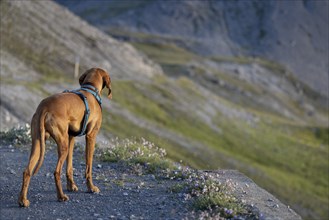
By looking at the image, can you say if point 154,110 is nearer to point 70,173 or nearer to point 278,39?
point 70,173

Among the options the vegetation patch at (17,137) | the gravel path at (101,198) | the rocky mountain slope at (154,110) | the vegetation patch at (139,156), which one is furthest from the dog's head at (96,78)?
the rocky mountain slope at (154,110)

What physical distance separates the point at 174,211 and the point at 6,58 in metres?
53.9

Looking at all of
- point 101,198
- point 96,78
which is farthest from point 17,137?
point 101,198

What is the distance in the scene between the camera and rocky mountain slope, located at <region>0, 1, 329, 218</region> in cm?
5197

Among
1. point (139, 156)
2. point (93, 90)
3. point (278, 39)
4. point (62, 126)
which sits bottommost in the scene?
Answer: point (278, 39)

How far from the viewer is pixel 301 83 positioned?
529 ft

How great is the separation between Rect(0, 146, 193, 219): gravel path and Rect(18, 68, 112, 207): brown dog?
1.08 feet

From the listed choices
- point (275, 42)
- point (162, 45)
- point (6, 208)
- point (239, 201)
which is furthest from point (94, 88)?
point (275, 42)

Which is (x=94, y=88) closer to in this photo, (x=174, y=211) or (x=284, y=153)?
(x=174, y=211)

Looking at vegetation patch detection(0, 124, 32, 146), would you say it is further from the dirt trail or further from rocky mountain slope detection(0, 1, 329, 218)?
rocky mountain slope detection(0, 1, 329, 218)

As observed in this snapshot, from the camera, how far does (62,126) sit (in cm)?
1020

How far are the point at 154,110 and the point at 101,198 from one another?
5639cm

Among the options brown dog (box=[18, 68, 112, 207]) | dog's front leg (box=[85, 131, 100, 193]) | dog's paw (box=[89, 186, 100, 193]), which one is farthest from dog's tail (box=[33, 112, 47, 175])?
dog's paw (box=[89, 186, 100, 193])

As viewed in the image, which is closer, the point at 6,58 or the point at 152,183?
the point at 152,183
